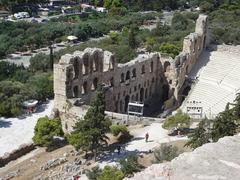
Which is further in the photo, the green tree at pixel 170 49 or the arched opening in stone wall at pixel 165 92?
the green tree at pixel 170 49

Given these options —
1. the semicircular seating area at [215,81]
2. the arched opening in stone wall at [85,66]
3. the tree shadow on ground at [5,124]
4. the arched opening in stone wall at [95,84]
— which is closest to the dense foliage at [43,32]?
the tree shadow on ground at [5,124]

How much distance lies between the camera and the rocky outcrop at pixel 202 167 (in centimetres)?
905

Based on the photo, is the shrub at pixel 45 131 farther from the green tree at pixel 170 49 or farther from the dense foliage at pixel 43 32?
the dense foliage at pixel 43 32

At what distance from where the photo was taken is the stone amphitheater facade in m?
36.2

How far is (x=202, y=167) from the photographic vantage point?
9.36 meters

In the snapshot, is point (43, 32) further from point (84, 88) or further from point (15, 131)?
point (15, 131)

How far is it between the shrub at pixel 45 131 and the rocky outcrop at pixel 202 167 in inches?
977

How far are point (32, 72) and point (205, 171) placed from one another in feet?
150

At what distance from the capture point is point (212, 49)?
50875mm

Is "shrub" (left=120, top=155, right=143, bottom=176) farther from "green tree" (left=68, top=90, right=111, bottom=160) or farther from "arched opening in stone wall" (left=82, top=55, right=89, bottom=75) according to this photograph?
"arched opening in stone wall" (left=82, top=55, right=89, bottom=75)

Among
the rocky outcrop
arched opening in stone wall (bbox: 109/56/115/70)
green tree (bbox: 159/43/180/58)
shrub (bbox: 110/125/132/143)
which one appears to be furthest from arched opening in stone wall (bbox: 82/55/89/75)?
the rocky outcrop

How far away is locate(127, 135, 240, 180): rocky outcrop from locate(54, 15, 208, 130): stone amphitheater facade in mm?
25417

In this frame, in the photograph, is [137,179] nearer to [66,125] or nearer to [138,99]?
[66,125]

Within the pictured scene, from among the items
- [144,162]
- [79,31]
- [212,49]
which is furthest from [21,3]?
[144,162]
